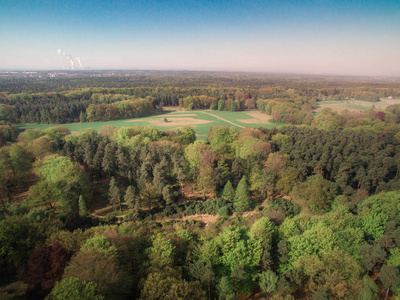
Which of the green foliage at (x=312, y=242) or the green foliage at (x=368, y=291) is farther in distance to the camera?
the green foliage at (x=312, y=242)

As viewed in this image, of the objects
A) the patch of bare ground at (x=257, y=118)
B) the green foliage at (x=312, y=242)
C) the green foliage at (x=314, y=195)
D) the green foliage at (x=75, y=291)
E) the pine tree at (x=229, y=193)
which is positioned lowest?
the patch of bare ground at (x=257, y=118)

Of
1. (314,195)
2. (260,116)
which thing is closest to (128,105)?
(260,116)

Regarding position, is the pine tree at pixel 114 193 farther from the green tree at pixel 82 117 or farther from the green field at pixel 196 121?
the green tree at pixel 82 117

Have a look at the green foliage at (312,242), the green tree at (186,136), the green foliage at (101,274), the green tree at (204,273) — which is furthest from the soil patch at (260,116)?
the green foliage at (101,274)

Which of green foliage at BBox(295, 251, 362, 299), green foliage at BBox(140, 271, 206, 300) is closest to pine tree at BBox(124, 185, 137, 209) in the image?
green foliage at BBox(140, 271, 206, 300)

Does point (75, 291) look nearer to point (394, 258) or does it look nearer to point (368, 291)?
point (368, 291)

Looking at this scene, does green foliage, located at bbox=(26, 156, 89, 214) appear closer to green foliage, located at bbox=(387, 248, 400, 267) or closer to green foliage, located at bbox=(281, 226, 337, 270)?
green foliage, located at bbox=(281, 226, 337, 270)
